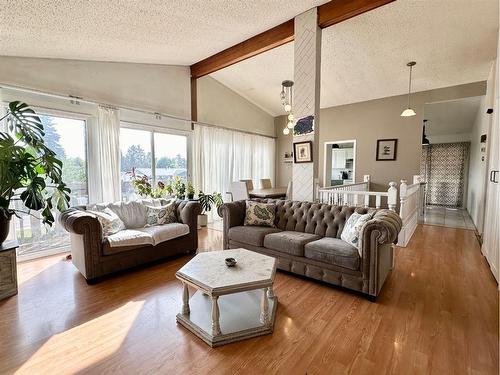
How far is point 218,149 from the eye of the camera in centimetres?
609

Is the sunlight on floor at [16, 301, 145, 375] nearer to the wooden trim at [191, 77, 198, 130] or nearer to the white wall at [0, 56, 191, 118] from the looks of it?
the white wall at [0, 56, 191, 118]

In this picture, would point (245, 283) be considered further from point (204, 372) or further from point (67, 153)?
point (67, 153)

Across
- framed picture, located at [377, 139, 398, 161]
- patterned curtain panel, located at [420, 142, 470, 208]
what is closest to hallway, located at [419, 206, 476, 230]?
patterned curtain panel, located at [420, 142, 470, 208]

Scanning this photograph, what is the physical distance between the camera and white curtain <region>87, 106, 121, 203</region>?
159 inches

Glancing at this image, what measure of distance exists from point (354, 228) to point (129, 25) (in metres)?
3.50

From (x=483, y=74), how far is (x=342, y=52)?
2.94 m

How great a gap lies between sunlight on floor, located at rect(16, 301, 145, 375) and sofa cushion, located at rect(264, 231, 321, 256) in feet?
5.13

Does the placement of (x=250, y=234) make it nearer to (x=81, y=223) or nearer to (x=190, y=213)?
(x=190, y=213)

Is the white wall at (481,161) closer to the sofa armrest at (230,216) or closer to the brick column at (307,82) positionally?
the brick column at (307,82)

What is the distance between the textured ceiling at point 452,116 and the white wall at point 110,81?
578 cm

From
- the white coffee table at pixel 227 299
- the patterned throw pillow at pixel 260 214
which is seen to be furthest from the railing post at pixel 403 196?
the white coffee table at pixel 227 299

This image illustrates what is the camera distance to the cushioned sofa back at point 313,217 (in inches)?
119

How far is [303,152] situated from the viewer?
3848mm

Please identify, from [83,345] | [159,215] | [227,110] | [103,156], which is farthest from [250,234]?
[227,110]
